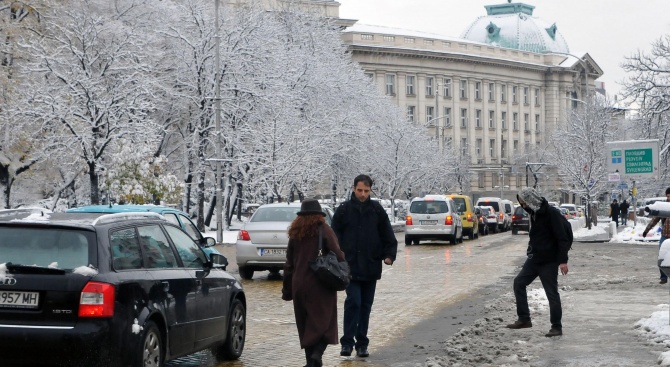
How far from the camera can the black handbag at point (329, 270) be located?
10.2 m

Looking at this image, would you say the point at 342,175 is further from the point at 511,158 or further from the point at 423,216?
the point at 511,158

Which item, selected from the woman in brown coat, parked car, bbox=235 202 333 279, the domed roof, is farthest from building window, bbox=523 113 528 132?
the woman in brown coat

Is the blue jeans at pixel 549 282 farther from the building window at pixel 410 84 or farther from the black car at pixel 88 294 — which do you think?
the building window at pixel 410 84

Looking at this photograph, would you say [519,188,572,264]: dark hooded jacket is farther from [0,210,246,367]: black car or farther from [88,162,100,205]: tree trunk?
[88,162,100,205]: tree trunk

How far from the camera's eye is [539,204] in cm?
1348

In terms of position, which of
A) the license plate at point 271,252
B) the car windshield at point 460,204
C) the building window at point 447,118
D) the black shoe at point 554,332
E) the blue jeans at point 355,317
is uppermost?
the building window at point 447,118

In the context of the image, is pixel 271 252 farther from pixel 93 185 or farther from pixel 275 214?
pixel 93 185

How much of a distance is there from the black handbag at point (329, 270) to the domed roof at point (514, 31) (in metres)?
135

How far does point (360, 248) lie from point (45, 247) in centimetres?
377

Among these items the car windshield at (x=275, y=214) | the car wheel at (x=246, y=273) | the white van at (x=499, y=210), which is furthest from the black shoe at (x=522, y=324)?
the white van at (x=499, y=210)

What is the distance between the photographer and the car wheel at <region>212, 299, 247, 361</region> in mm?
11584

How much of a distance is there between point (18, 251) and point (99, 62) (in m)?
36.9

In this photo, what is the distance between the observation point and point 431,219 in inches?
1630

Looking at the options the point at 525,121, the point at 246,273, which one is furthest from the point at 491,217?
the point at 525,121
